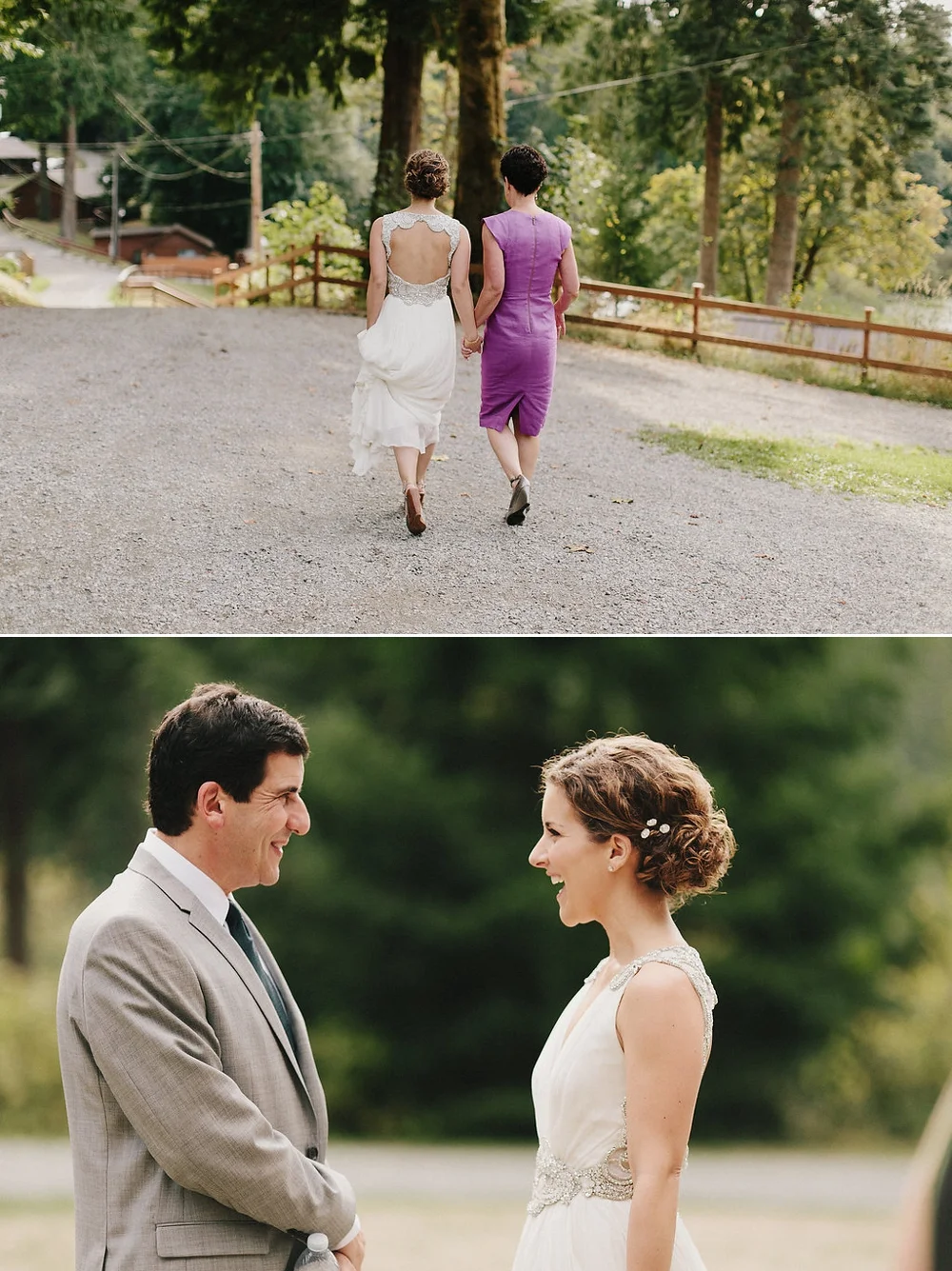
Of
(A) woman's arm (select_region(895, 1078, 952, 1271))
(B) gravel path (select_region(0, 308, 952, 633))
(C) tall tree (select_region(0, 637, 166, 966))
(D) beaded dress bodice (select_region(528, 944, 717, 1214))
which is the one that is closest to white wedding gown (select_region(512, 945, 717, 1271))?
(D) beaded dress bodice (select_region(528, 944, 717, 1214))

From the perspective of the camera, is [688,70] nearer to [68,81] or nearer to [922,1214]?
Answer: [68,81]

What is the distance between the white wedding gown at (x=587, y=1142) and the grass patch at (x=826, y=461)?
745cm

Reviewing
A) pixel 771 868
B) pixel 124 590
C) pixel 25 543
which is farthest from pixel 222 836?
pixel 771 868

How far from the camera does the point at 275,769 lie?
2939 mm

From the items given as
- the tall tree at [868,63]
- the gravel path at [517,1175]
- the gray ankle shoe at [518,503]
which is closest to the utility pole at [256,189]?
the tall tree at [868,63]

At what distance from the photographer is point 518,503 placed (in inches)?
318

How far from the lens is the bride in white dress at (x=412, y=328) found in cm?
724

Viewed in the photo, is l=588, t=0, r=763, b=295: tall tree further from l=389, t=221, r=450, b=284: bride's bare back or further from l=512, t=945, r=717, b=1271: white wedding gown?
l=512, t=945, r=717, b=1271: white wedding gown

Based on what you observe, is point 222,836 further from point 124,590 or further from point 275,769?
point 124,590

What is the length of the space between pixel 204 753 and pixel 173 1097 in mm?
686

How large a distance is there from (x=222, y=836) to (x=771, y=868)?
1185 centimetres

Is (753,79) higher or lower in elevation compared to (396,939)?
higher

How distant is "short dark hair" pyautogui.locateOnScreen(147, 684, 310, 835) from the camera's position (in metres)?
2.88

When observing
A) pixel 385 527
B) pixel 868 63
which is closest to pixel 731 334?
pixel 868 63
